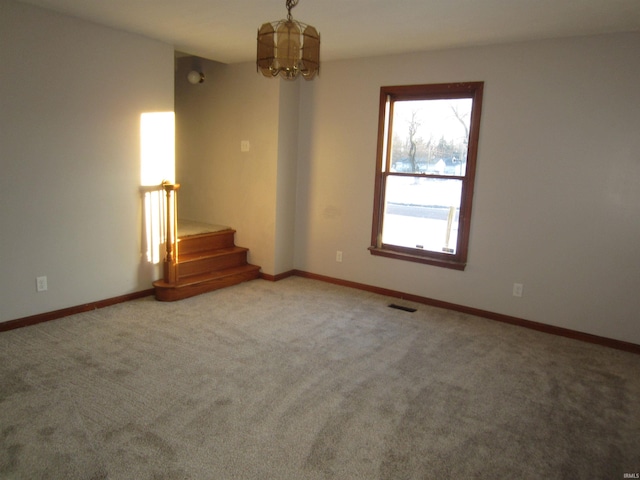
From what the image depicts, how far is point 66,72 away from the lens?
3.50 meters

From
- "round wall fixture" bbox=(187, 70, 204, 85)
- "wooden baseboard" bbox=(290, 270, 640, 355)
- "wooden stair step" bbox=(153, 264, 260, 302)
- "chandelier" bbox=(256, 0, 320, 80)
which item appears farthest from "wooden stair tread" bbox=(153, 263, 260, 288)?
"chandelier" bbox=(256, 0, 320, 80)

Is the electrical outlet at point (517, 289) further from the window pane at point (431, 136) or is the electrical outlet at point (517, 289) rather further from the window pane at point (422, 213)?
the window pane at point (431, 136)

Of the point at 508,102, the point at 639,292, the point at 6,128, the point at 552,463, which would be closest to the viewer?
the point at 552,463

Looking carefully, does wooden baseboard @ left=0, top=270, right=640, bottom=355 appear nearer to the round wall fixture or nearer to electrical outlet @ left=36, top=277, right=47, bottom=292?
electrical outlet @ left=36, top=277, right=47, bottom=292

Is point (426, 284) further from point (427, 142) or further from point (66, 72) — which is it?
point (66, 72)

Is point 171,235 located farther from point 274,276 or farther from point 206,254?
point 274,276

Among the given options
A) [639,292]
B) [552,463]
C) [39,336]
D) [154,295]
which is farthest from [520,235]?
[39,336]

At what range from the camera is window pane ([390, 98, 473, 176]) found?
13.5 ft

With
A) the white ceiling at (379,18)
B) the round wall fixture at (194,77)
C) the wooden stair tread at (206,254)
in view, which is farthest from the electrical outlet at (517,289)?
the round wall fixture at (194,77)

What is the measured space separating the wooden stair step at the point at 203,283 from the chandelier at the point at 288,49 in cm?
260

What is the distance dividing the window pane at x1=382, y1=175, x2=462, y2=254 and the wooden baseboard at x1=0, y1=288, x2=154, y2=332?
2.61m

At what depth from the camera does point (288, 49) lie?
2205mm

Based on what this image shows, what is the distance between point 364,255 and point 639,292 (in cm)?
247

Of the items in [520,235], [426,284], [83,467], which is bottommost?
[83,467]
